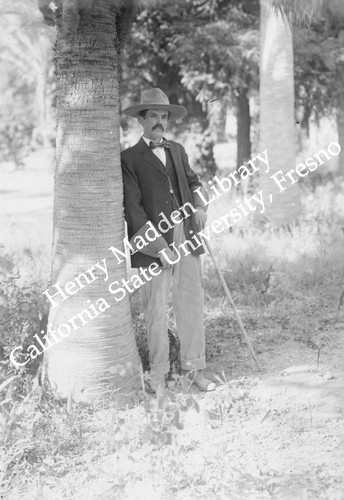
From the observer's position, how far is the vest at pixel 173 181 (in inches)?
188

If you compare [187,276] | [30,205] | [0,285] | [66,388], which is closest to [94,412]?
[66,388]

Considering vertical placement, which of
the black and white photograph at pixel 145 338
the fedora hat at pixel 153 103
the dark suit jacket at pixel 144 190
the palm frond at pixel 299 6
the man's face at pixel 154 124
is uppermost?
the palm frond at pixel 299 6

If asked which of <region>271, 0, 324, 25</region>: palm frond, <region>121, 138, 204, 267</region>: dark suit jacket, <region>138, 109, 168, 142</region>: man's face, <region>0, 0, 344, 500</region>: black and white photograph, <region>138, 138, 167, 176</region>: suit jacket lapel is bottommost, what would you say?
<region>0, 0, 344, 500</region>: black and white photograph

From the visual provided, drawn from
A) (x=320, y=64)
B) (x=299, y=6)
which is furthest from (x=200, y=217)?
(x=320, y=64)

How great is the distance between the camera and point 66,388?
4.37 meters

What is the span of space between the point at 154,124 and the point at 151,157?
251 mm

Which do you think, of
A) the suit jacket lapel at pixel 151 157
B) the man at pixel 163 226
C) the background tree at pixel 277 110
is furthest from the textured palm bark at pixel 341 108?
the suit jacket lapel at pixel 151 157

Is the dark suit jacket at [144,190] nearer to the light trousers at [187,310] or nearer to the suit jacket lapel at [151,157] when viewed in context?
the suit jacket lapel at [151,157]

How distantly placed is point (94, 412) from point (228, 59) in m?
8.07

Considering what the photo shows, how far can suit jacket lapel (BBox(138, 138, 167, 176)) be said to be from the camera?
4.69 metres

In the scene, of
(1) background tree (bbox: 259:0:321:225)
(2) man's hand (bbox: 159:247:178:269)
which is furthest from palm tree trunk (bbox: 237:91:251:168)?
(2) man's hand (bbox: 159:247:178:269)

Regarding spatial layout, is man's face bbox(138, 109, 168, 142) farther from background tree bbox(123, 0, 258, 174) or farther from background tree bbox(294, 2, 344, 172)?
background tree bbox(294, 2, 344, 172)

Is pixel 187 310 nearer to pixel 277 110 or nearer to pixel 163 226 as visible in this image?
pixel 163 226

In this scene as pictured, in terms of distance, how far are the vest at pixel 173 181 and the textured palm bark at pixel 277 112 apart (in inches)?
184
